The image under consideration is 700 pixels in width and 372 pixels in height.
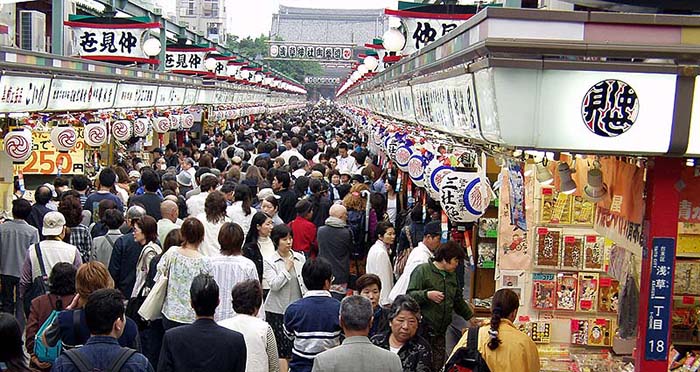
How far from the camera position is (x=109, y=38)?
21.3 meters

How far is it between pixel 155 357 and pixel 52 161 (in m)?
10.8

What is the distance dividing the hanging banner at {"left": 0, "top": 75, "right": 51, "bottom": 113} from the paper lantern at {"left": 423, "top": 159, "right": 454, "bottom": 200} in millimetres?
5278

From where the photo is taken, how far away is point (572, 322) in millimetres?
9820

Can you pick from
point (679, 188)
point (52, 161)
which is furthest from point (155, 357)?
point (52, 161)

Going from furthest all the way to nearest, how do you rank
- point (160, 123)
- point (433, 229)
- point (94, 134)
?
point (160, 123) < point (94, 134) < point (433, 229)

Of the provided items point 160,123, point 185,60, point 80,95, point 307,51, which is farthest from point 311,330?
point 307,51

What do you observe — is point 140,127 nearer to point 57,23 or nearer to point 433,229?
point 57,23

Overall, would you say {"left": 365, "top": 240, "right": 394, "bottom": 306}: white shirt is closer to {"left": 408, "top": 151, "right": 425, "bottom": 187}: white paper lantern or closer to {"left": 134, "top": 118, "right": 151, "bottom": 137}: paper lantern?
{"left": 408, "top": 151, "right": 425, "bottom": 187}: white paper lantern

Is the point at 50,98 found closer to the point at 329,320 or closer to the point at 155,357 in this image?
the point at 155,357

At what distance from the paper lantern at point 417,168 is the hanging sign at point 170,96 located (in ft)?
37.8

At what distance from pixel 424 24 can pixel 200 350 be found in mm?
10436

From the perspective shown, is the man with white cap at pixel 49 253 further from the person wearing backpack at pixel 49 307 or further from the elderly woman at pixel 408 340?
the elderly woman at pixel 408 340

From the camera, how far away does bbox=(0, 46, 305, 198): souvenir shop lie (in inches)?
511

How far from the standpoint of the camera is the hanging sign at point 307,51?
206 ft
